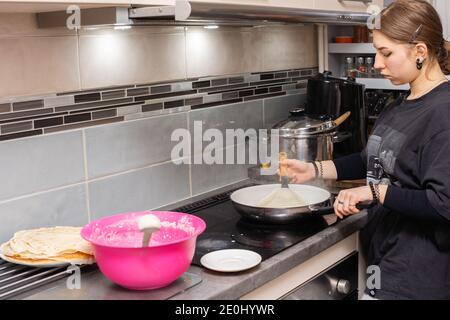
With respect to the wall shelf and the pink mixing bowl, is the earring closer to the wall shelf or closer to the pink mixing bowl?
the pink mixing bowl

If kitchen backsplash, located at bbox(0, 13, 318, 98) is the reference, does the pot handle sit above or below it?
below

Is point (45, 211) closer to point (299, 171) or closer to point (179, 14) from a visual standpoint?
point (179, 14)

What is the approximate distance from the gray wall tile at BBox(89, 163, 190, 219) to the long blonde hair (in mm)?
801

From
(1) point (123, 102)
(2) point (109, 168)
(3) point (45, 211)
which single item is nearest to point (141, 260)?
(3) point (45, 211)

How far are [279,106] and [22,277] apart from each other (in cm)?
139

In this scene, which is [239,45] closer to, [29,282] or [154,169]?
[154,169]

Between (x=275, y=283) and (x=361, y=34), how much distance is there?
4.97 ft

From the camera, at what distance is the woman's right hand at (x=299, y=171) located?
195cm

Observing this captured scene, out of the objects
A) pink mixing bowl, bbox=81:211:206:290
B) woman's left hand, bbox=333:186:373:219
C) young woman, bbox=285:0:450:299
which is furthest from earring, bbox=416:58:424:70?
pink mixing bowl, bbox=81:211:206:290

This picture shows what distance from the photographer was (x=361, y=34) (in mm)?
2703

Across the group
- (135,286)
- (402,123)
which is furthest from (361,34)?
(135,286)

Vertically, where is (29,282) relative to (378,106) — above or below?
below

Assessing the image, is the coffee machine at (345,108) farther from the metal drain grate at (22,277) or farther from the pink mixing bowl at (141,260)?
the metal drain grate at (22,277)

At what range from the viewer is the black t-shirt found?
1.54 metres
